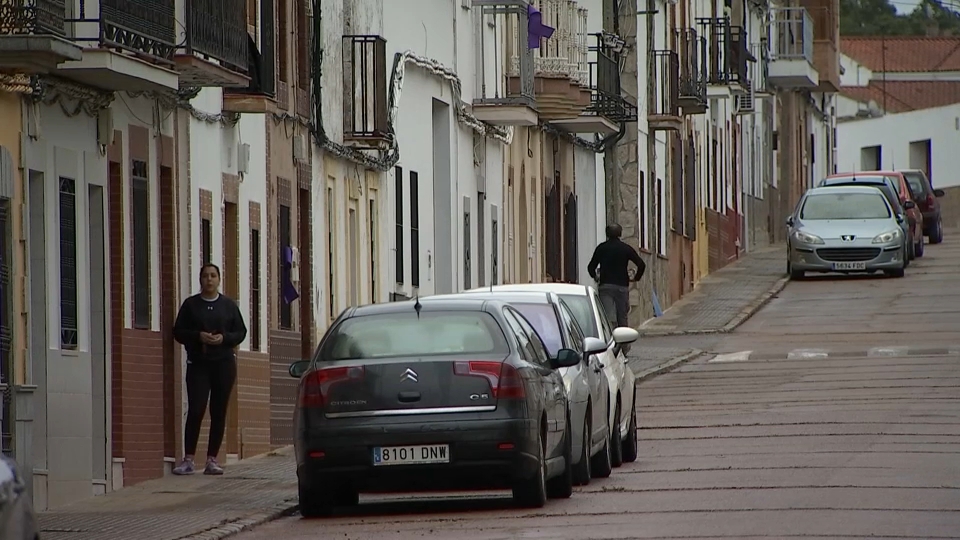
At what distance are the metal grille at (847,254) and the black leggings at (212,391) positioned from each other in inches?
1148

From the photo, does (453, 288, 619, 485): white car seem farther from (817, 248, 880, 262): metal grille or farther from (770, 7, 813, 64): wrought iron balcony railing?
(770, 7, 813, 64): wrought iron balcony railing

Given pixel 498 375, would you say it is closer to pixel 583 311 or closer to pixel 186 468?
pixel 583 311

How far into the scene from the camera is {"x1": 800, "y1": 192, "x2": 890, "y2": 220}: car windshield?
49250mm

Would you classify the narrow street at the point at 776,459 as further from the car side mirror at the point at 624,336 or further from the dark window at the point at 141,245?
the dark window at the point at 141,245

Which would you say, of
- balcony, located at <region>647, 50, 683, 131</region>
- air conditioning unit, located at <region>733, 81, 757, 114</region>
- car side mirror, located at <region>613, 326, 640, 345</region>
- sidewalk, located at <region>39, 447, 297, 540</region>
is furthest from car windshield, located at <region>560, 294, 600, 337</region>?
air conditioning unit, located at <region>733, 81, 757, 114</region>

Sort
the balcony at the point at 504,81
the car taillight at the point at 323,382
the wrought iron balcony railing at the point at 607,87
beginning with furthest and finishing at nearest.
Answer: the wrought iron balcony railing at the point at 607,87
the balcony at the point at 504,81
the car taillight at the point at 323,382

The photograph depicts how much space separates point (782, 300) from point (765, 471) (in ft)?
92.8

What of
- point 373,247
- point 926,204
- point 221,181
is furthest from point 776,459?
point 926,204

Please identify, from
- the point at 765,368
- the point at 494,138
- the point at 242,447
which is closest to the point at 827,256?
the point at 494,138

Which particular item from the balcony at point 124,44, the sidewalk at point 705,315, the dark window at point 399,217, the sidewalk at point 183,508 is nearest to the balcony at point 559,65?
the sidewalk at point 705,315

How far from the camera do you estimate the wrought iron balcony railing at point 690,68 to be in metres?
51.5

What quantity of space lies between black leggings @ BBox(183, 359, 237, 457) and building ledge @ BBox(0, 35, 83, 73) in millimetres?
4618

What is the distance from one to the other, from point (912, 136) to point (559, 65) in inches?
2133

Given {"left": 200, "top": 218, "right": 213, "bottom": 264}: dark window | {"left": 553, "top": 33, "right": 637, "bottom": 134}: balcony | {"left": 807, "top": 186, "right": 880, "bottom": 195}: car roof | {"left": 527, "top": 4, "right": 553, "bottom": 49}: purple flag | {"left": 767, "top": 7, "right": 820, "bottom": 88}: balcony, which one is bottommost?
{"left": 200, "top": 218, "right": 213, "bottom": 264}: dark window
